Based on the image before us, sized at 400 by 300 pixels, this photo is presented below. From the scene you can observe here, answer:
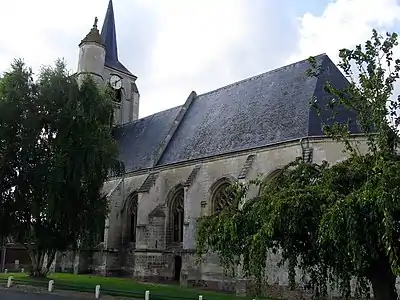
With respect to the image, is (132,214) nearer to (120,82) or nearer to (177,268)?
(177,268)

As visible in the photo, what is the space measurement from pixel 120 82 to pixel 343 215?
35.7 m

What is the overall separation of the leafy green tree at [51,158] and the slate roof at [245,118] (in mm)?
6497

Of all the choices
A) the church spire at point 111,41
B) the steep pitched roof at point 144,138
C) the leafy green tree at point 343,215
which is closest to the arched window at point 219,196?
the steep pitched roof at point 144,138

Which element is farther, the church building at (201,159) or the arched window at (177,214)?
the arched window at (177,214)

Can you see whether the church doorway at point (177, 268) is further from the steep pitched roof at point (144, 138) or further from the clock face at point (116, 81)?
the clock face at point (116, 81)

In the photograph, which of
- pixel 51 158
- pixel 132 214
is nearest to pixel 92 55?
pixel 132 214

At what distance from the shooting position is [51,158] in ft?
66.7

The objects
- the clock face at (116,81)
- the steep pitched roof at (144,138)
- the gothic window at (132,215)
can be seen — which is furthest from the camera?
the clock face at (116,81)

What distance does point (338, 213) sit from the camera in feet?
28.9

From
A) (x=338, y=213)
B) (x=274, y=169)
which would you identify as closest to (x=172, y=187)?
(x=274, y=169)

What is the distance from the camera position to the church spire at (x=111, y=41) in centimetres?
4316

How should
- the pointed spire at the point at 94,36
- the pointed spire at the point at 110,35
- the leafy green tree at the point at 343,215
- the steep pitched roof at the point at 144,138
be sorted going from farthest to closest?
the pointed spire at the point at 110,35 < the pointed spire at the point at 94,36 < the steep pitched roof at the point at 144,138 < the leafy green tree at the point at 343,215

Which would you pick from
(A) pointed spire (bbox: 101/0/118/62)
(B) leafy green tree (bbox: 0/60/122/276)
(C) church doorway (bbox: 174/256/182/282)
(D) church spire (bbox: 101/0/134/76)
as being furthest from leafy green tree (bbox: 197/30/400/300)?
(A) pointed spire (bbox: 101/0/118/62)

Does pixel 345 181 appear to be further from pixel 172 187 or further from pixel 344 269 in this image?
pixel 172 187
